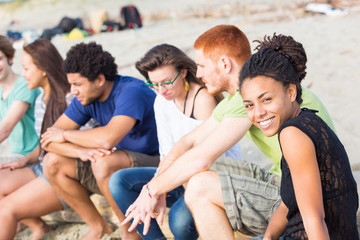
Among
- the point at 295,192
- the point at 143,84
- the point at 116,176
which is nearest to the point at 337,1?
the point at 143,84

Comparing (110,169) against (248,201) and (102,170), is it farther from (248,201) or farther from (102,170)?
(248,201)

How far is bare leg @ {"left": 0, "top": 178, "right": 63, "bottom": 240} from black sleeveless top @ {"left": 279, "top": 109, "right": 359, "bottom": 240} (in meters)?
2.14

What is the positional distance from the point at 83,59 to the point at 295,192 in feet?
6.68

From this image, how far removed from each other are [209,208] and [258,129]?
0.50 m

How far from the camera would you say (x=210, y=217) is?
93.8 inches

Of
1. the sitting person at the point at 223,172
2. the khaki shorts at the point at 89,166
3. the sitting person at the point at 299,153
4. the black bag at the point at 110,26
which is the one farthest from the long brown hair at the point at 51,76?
the black bag at the point at 110,26

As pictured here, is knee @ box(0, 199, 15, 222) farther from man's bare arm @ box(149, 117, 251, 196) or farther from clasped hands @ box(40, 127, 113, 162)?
man's bare arm @ box(149, 117, 251, 196)

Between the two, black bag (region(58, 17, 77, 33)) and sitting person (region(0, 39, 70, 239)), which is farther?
black bag (region(58, 17, 77, 33))

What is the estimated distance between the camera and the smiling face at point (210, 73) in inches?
107

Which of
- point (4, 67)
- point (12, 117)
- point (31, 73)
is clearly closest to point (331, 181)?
point (31, 73)

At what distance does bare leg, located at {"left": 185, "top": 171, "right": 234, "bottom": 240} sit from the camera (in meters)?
2.38

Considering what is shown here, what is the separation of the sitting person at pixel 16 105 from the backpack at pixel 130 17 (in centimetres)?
874

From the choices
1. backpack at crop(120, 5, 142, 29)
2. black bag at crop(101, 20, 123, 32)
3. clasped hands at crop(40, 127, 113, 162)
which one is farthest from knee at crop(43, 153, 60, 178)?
black bag at crop(101, 20, 123, 32)

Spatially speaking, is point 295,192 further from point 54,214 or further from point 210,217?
point 54,214
